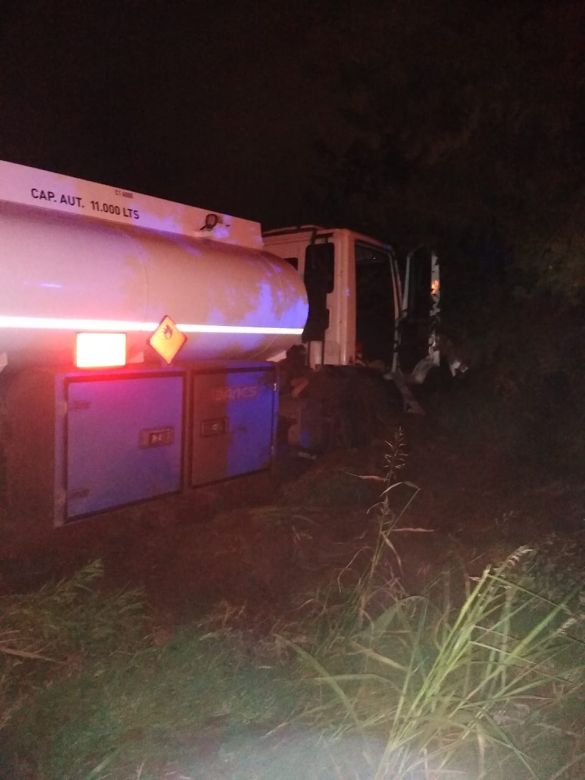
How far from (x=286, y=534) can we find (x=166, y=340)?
1683mm

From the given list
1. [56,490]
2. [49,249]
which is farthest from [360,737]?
[49,249]

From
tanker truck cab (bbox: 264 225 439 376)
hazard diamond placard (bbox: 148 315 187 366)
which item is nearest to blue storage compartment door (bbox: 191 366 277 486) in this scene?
hazard diamond placard (bbox: 148 315 187 366)

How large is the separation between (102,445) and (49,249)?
1250 mm

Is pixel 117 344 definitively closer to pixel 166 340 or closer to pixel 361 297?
pixel 166 340

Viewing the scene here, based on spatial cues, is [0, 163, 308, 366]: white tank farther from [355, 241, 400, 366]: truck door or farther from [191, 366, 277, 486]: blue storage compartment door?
[355, 241, 400, 366]: truck door

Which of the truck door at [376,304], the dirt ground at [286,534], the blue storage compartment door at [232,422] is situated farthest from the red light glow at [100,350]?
the truck door at [376,304]

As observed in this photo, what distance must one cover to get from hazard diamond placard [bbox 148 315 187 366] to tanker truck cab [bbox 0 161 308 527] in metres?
0.01

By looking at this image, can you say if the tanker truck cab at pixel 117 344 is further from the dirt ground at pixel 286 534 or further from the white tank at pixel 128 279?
the dirt ground at pixel 286 534

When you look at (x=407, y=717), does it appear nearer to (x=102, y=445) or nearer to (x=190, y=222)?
(x=102, y=445)

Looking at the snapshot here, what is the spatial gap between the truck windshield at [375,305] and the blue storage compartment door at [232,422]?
1885mm

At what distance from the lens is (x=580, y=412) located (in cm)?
835

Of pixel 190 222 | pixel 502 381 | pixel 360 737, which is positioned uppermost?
pixel 190 222

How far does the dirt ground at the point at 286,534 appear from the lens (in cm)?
459

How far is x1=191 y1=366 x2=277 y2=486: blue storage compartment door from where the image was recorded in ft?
18.2
